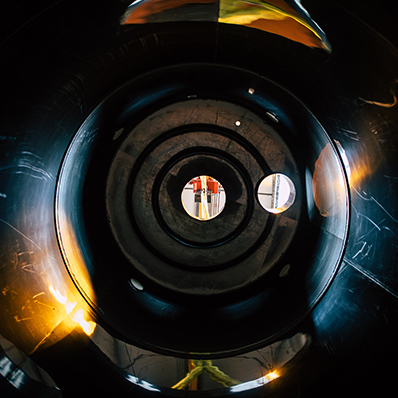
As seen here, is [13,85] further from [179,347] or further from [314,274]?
[314,274]

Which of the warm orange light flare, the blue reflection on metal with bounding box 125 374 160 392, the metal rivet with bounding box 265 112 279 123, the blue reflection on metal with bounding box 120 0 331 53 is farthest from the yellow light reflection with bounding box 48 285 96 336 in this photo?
the metal rivet with bounding box 265 112 279 123

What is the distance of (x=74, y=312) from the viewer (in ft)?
7.09

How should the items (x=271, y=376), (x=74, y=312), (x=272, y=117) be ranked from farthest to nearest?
(x=272, y=117) → (x=74, y=312) → (x=271, y=376)

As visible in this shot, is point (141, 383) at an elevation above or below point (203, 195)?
below

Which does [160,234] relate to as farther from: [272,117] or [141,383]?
[272,117]

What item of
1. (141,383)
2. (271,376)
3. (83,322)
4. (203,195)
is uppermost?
(203,195)

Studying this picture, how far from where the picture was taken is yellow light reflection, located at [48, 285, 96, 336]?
2100 millimetres

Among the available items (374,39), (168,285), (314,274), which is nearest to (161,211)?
(168,285)

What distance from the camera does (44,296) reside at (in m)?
2.02

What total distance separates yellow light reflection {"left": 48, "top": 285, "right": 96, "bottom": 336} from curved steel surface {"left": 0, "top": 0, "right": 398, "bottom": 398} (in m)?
0.01

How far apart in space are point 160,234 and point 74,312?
1.22 meters

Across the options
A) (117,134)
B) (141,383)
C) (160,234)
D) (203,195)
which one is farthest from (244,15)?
(203,195)

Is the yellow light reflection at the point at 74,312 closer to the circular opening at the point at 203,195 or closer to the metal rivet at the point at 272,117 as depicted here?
the metal rivet at the point at 272,117

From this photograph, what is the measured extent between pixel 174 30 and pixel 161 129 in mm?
1238
